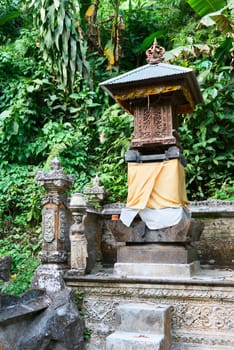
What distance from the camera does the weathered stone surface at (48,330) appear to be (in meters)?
4.58

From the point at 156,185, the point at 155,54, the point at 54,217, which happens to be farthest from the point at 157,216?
the point at 155,54

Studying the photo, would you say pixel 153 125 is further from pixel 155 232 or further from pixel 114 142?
pixel 114 142

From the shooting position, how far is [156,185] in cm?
564

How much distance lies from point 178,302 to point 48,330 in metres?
1.71

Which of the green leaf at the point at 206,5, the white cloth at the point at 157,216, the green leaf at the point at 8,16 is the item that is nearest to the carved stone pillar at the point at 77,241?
the white cloth at the point at 157,216

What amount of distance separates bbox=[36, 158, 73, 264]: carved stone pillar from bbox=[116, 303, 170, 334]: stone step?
1.33m

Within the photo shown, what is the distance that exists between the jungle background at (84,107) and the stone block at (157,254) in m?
1.63

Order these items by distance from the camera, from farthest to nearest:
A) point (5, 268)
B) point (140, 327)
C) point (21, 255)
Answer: point (21, 255) → point (5, 268) → point (140, 327)

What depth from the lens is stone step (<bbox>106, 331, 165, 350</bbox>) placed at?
4.13 meters

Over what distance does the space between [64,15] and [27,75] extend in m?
2.25

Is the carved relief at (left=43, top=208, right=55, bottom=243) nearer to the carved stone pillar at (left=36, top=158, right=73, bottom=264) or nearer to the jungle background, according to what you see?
the carved stone pillar at (left=36, top=158, right=73, bottom=264)

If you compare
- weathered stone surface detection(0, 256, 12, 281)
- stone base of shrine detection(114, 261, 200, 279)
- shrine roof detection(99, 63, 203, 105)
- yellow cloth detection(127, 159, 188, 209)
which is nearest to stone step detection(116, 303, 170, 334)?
stone base of shrine detection(114, 261, 200, 279)

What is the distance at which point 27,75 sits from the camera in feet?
33.4

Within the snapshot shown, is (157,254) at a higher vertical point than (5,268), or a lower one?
higher
